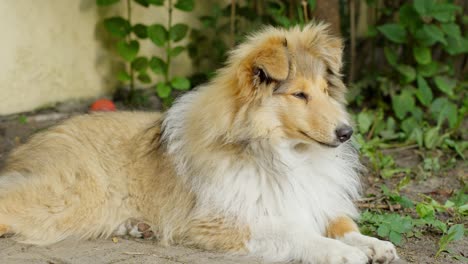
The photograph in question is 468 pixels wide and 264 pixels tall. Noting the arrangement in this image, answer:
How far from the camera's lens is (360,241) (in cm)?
501

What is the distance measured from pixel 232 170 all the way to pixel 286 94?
59 cm

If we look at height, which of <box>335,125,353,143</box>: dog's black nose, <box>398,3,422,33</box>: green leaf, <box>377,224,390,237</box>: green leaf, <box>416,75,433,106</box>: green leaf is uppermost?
<box>398,3,422,33</box>: green leaf

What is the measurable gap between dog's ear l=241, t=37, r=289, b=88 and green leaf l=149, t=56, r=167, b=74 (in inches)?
137

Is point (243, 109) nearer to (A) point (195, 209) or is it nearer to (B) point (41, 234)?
(A) point (195, 209)

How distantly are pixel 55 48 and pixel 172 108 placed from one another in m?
2.87

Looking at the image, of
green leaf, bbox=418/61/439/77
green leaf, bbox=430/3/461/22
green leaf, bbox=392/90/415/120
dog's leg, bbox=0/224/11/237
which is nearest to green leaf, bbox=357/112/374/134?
green leaf, bbox=392/90/415/120

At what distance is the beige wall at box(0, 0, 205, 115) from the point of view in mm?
7598

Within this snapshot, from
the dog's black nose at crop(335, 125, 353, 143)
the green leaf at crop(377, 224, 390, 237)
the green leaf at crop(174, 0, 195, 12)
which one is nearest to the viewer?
the dog's black nose at crop(335, 125, 353, 143)

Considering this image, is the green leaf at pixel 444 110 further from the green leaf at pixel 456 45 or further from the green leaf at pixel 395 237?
the green leaf at pixel 395 237

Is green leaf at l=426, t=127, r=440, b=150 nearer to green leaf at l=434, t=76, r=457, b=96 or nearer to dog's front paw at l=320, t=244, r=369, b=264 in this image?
green leaf at l=434, t=76, r=457, b=96

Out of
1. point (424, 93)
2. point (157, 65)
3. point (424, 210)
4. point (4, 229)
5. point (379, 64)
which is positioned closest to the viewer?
point (4, 229)

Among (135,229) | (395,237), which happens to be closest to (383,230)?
(395,237)

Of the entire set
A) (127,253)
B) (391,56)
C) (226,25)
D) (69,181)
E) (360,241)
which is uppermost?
(226,25)

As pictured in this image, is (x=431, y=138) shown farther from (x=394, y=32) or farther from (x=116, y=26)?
(x=116, y=26)
